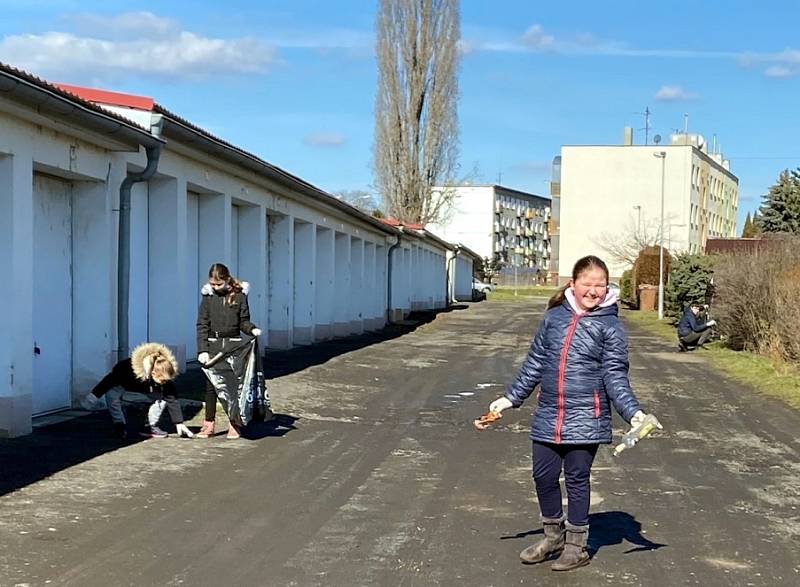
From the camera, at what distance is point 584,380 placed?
19.0ft

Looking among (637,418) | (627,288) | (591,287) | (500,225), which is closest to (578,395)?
(637,418)

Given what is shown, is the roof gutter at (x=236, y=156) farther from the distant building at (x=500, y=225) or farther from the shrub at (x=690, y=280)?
the distant building at (x=500, y=225)

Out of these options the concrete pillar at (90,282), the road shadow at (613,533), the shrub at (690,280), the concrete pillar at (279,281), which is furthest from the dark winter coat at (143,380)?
the shrub at (690,280)

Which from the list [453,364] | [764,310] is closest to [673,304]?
[764,310]

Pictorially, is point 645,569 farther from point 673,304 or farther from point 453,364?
point 673,304

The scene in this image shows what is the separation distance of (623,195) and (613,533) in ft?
255

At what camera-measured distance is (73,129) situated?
10.9 metres

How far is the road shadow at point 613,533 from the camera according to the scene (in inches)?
250

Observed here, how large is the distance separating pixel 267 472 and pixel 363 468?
33.1 inches

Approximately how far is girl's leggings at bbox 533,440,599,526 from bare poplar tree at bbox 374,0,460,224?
45158 millimetres

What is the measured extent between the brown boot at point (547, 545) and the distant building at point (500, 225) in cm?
10511

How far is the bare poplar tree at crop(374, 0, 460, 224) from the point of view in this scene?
5012 centimetres

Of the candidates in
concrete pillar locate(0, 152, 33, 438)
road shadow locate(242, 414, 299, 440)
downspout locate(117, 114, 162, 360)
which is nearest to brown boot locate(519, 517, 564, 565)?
road shadow locate(242, 414, 299, 440)

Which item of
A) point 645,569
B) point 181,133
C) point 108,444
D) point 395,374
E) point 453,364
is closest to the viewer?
point 645,569
